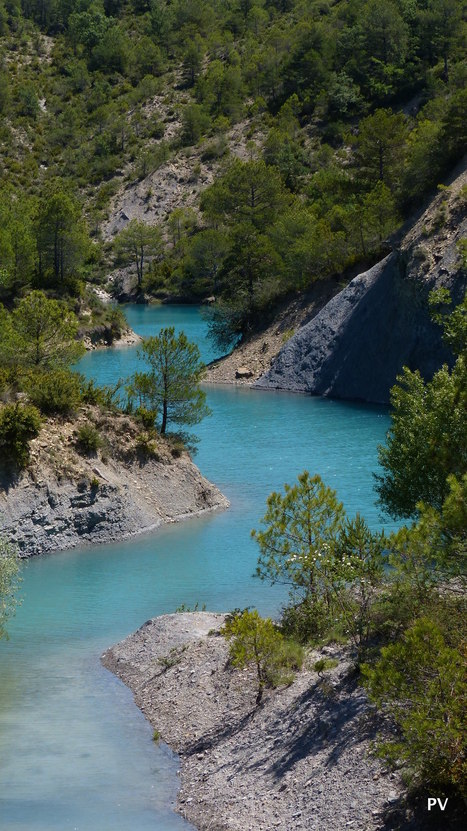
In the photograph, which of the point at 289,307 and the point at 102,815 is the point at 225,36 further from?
the point at 102,815

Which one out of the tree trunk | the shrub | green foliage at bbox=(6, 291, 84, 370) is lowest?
the shrub

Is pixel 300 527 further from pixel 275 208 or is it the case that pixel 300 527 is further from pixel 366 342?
pixel 275 208

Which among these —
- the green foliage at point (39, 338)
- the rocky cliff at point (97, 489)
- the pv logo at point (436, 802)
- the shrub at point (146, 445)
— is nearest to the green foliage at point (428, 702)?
the pv logo at point (436, 802)

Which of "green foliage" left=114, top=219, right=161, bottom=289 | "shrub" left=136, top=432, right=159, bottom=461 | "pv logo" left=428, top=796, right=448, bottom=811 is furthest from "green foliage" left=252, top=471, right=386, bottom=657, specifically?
"green foliage" left=114, top=219, right=161, bottom=289

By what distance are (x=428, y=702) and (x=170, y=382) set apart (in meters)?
Result: 28.9

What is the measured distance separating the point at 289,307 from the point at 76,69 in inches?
4074

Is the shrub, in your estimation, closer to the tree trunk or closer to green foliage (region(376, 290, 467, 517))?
the tree trunk

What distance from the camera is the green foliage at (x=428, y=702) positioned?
15.4 meters

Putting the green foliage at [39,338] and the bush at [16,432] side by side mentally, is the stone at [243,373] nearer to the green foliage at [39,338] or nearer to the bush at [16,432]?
the green foliage at [39,338]

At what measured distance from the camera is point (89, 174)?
15050 cm

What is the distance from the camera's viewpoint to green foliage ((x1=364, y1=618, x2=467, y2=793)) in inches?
607

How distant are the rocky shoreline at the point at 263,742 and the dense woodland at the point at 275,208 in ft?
3.85

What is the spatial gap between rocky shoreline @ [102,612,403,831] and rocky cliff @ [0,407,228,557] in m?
10.3

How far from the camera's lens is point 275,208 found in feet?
306
